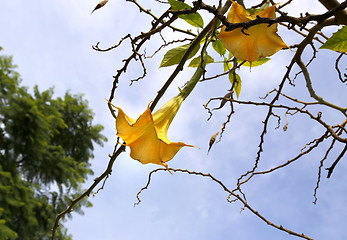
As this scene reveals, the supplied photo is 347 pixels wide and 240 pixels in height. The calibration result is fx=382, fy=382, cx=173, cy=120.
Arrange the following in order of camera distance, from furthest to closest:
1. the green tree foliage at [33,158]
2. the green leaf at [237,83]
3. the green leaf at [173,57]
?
the green tree foliage at [33,158] < the green leaf at [237,83] < the green leaf at [173,57]

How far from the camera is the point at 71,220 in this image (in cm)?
668

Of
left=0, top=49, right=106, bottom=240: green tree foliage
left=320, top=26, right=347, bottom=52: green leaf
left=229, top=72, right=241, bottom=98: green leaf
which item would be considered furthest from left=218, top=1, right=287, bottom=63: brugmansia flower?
left=0, top=49, right=106, bottom=240: green tree foliage

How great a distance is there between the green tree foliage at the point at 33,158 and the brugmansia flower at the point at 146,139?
5850mm

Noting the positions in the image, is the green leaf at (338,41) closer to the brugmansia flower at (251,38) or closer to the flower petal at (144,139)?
the brugmansia flower at (251,38)

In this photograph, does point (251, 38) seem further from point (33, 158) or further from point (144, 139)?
point (33, 158)

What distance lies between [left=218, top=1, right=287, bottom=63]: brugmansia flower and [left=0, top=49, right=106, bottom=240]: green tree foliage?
19.4 feet

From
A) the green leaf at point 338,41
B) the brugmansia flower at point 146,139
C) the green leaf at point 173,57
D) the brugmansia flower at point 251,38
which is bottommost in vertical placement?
the brugmansia flower at point 146,139

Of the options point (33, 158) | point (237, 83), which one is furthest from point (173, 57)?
point (33, 158)

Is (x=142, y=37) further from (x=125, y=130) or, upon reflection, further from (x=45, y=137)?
(x=45, y=137)

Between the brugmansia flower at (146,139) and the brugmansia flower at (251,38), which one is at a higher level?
the brugmansia flower at (251,38)

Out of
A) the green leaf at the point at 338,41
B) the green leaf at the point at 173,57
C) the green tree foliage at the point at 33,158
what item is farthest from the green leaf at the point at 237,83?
the green tree foliage at the point at 33,158

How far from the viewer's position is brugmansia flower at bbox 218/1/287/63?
0.41 m

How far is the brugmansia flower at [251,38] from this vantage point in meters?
0.41

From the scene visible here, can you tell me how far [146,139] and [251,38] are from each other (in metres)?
0.16
